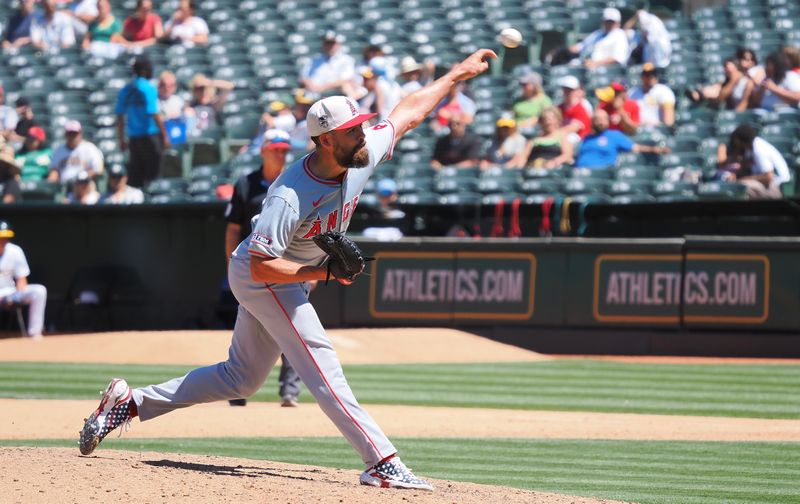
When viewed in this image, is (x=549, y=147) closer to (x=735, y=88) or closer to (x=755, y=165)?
(x=735, y=88)

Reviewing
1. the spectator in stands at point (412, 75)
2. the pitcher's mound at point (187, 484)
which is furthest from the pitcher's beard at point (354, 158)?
the spectator in stands at point (412, 75)

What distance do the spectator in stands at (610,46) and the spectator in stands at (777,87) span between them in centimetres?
244

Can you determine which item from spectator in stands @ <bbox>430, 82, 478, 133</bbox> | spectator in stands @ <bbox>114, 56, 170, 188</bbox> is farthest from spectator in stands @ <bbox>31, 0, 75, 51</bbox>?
spectator in stands @ <bbox>430, 82, 478, 133</bbox>

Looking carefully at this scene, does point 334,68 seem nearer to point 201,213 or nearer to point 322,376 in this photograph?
point 201,213

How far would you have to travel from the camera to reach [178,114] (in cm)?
1897

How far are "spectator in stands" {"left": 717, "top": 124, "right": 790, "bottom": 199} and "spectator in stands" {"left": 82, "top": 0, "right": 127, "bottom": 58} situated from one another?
38.0 feet

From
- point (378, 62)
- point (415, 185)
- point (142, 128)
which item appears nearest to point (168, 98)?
point (142, 128)

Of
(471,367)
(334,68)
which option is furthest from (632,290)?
(334,68)

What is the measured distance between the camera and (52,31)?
23.0 meters

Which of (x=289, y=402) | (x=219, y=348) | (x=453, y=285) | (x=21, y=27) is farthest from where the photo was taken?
(x=21, y=27)

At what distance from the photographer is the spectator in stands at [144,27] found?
21984 mm

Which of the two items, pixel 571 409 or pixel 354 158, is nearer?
pixel 354 158

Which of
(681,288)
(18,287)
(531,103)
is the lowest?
(18,287)

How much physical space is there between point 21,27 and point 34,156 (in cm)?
545
